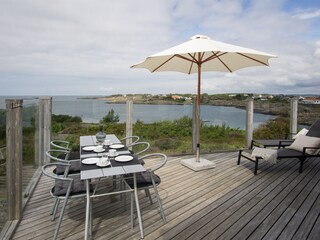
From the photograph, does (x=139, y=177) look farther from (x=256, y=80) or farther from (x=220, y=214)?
(x=256, y=80)

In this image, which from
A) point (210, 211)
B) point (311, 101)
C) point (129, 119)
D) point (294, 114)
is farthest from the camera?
point (311, 101)

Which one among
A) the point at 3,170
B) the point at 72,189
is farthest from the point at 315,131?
the point at 3,170

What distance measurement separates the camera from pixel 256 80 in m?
11.7

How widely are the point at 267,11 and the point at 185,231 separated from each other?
27.1ft

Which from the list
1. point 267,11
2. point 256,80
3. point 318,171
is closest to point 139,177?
point 318,171

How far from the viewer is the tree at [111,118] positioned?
214 inches

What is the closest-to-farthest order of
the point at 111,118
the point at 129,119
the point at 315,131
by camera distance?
the point at 315,131 → the point at 129,119 → the point at 111,118

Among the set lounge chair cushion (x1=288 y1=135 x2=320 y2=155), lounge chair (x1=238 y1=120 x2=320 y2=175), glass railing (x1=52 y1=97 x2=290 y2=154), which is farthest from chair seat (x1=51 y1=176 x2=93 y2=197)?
lounge chair cushion (x1=288 y1=135 x2=320 y2=155)

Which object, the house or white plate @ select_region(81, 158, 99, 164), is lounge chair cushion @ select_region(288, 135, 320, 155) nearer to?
the house

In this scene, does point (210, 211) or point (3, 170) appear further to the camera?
point (210, 211)

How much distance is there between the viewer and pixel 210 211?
111 inches

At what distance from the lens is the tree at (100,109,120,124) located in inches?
214

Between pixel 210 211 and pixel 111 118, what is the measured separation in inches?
136

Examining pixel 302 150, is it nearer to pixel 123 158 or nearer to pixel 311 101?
pixel 311 101
